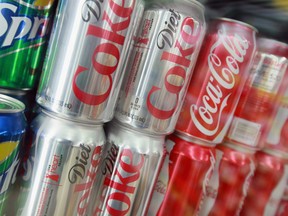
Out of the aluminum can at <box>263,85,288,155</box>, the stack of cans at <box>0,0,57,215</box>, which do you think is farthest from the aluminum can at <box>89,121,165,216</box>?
the aluminum can at <box>263,85,288,155</box>

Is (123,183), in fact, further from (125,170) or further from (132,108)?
(132,108)

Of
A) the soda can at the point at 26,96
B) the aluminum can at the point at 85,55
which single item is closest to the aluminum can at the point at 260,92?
the aluminum can at the point at 85,55

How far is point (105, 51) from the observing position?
2.43ft

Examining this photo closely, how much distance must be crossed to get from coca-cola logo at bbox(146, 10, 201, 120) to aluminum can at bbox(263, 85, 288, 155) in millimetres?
389

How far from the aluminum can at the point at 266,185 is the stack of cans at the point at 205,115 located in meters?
0.21

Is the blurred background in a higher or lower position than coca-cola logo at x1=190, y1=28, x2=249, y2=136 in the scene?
higher

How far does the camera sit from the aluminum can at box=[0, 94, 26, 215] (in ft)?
2.22

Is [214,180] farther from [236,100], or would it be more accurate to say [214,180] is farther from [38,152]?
[38,152]

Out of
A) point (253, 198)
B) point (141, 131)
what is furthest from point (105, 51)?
point (253, 198)

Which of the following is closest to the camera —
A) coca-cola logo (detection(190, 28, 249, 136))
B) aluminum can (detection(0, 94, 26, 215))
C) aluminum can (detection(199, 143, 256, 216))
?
aluminum can (detection(0, 94, 26, 215))

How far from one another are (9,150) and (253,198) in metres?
0.82

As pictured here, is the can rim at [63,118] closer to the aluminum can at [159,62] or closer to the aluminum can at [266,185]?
the aluminum can at [159,62]

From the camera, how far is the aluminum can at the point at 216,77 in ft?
2.98

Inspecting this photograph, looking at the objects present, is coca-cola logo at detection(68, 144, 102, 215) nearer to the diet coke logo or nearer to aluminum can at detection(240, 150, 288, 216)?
the diet coke logo
